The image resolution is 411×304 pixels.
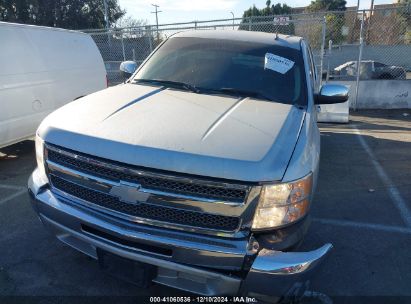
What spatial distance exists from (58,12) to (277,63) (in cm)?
3580

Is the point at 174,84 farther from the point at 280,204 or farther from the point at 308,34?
the point at 308,34

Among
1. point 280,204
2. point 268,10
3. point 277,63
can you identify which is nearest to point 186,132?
point 280,204

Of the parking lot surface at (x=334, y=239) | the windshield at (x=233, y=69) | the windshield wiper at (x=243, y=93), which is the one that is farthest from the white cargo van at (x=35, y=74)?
the windshield wiper at (x=243, y=93)

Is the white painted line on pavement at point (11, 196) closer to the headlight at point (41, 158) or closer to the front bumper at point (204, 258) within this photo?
the headlight at point (41, 158)

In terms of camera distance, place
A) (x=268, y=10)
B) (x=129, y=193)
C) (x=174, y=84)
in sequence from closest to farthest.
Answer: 1. (x=129, y=193)
2. (x=174, y=84)
3. (x=268, y=10)

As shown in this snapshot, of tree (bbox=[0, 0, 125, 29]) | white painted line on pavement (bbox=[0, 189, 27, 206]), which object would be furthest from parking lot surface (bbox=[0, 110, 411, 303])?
tree (bbox=[0, 0, 125, 29])

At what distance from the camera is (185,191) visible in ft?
7.59

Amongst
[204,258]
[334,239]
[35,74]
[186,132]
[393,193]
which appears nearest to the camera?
[204,258]

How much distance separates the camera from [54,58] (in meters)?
6.55

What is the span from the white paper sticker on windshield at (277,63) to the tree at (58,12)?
113 feet

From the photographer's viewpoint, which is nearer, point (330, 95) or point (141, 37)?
point (330, 95)

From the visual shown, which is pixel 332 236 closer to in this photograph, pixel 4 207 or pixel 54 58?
pixel 4 207

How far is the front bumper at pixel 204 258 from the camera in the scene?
7.32 ft

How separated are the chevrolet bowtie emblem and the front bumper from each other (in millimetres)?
176
